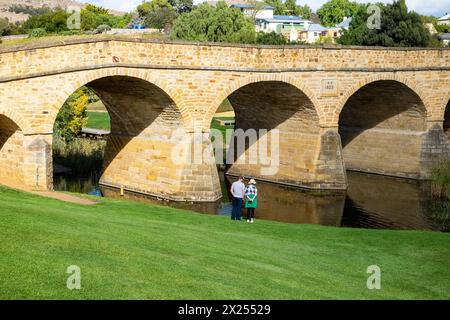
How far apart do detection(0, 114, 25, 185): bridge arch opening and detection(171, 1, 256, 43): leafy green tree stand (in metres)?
45.4

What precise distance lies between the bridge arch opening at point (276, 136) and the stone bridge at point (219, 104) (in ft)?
0.20

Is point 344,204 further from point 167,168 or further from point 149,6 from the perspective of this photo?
point 149,6

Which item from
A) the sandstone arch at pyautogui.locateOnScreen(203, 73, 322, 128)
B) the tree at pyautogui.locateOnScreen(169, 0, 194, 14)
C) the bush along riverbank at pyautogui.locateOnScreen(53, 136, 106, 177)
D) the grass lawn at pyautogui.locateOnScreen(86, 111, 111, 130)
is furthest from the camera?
the tree at pyautogui.locateOnScreen(169, 0, 194, 14)

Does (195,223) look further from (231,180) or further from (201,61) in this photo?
(231,180)

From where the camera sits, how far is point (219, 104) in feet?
83.0

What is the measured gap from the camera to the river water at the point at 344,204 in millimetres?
23906

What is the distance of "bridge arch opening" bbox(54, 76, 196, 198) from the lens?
975 inches

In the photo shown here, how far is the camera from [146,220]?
16.2 m

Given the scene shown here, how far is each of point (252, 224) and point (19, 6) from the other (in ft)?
587

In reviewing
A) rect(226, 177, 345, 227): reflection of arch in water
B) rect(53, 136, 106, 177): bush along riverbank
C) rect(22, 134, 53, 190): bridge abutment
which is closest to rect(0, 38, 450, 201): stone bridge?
rect(22, 134, 53, 190): bridge abutment

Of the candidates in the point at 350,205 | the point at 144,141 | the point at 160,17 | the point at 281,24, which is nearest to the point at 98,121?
the point at 144,141

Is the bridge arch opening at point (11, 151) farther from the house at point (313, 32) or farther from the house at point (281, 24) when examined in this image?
the house at point (281, 24)

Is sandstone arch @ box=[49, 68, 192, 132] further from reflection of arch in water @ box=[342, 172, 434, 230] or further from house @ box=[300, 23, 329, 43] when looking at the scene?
house @ box=[300, 23, 329, 43]

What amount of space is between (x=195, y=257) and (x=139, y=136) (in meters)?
15.6
